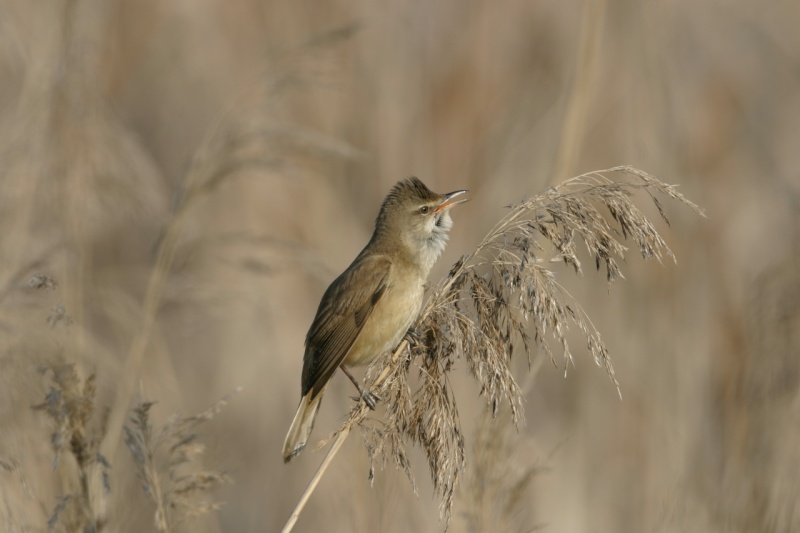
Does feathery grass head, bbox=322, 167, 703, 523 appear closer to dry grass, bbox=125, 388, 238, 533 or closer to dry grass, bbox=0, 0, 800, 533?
dry grass, bbox=0, 0, 800, 533

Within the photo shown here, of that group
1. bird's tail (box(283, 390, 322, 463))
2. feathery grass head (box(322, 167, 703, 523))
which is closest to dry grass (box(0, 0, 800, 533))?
feathery grass head (box(322, 167, 703, 523))

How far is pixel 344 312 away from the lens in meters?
3.72

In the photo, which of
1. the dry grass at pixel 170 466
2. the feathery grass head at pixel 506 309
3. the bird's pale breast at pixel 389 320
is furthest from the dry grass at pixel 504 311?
the bird's pale breast at pixel 389 320

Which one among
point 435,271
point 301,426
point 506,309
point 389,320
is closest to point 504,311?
point 506,309

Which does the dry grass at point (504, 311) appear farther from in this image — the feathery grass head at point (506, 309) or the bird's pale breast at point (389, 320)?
the bird's pale breast at point (389, 320)

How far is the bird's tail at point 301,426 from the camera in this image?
A: 11.0 ft

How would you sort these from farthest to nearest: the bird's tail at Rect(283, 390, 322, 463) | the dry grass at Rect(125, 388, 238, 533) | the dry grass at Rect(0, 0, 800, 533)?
the bird's tail at Rect(283, 390, 322, 463)
the dry grass at Rect(0, 0, 800, 533)
the dry grass at Rect(125, 388, 238, 533)

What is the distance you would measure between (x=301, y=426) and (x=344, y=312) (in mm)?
496

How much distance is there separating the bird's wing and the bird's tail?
0.05m

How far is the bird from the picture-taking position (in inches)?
138

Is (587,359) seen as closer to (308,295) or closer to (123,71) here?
(308,295)

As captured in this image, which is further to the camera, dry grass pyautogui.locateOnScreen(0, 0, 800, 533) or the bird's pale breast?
the bird's pale breast

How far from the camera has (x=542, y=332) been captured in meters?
2.64

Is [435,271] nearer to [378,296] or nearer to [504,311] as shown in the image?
[378,296]
